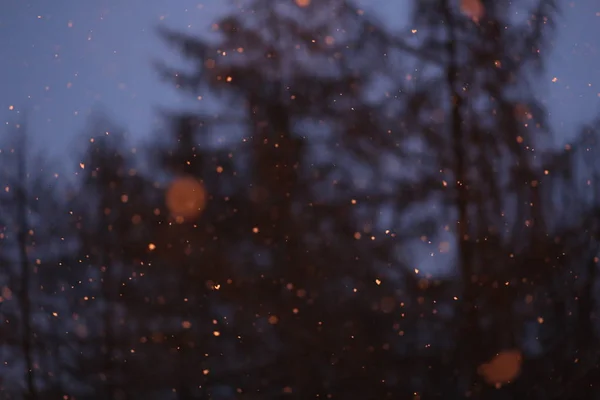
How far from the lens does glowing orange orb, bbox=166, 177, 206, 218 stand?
3523 millimetres

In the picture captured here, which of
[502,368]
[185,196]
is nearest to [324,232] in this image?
[185,196]

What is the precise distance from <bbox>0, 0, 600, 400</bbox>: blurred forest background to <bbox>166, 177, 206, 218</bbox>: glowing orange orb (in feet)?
0.07

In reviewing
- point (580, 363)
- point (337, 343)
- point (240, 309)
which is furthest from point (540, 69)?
point (240, 309)

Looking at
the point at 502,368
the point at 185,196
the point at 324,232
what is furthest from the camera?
the point at 185,196

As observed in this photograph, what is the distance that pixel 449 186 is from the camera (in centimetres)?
342

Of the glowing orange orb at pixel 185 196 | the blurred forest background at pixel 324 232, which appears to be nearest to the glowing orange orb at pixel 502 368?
the blurred forest background at pixel 324 232

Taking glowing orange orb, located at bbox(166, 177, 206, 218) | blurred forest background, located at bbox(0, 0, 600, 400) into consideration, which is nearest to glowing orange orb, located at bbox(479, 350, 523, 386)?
blurred forest background, located at bbox(0, 0, 600, 400)

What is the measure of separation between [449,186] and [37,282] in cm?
258

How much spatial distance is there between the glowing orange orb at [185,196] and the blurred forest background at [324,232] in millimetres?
20

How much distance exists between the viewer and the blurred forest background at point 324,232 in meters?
3.35

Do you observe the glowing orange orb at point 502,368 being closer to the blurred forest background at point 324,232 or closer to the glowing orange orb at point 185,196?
the blurred forest background at point 324,232

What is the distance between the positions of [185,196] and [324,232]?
34.2 inches

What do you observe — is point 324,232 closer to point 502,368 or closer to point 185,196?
point 185,196

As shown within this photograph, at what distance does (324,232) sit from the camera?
3443 mm
